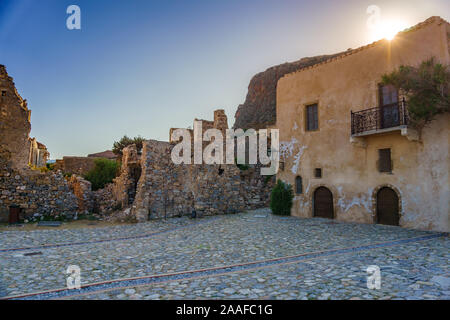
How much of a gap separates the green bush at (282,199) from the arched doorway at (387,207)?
490cm

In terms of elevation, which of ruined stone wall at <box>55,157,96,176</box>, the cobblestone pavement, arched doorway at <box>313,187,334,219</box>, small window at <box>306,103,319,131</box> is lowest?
the cobblestone pavement

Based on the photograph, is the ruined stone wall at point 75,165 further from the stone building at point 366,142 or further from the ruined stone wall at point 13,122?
the stone building at point 366,142

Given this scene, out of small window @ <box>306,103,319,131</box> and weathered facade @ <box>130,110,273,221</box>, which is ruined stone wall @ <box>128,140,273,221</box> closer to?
weathered facade @ <box>130,110,273,221</box>

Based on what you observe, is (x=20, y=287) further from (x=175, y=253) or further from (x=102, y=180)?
(x=102, y=180)

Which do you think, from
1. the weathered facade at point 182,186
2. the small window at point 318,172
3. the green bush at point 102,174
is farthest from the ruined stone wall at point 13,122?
the small window at point 318,172

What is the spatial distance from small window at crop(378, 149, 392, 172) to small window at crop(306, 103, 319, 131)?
3.80m

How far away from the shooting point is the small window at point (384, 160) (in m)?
13.0

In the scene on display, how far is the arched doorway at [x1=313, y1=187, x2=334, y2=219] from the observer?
15.2 m

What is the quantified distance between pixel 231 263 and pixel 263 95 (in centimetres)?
7119

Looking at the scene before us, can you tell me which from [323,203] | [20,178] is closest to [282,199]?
[323,203]

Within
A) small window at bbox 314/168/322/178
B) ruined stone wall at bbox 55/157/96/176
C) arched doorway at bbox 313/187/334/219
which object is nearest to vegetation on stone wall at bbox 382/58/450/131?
small window at bbox 314/168/322/178

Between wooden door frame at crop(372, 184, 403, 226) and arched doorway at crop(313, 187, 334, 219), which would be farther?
arched doorway at crop(313, 187, 334, 219)

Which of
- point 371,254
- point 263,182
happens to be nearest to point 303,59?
point 263,182
